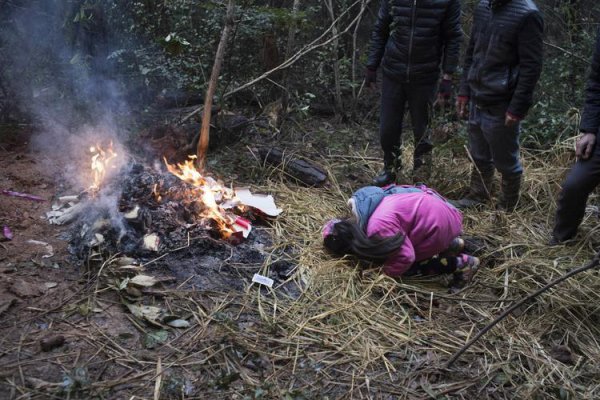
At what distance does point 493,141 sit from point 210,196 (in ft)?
8.27

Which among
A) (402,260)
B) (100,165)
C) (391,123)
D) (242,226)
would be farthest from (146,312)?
(391,123)

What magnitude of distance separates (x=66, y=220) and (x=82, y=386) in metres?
1.96

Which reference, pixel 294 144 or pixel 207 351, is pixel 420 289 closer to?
Answer: pixel 207 351

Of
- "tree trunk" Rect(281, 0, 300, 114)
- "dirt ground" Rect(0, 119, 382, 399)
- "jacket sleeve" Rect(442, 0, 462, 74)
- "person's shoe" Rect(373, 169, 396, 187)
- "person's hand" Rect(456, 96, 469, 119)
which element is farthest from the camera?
"tree trunk" Rect(281, 0, 300, 114)

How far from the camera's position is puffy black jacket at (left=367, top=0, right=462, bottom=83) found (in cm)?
454

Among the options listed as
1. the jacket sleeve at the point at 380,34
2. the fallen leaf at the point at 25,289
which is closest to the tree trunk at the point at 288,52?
the jacket sleeve at the point at 380,34

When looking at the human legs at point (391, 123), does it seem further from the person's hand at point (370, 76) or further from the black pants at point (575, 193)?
the black pants at point (575, 193)

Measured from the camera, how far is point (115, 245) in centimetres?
352

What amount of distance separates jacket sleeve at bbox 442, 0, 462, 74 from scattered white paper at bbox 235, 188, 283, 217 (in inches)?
83.6

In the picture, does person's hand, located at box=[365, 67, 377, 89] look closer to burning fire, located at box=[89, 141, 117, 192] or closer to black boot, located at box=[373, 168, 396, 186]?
black boot, located at box=[373, 168, 396, 186]

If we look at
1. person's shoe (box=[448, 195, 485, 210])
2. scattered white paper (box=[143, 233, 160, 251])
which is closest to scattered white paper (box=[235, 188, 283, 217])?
scattered white paper (box=[143, 233, 160, 251])

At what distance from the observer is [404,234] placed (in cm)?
342

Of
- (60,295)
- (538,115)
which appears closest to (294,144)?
(538,115)

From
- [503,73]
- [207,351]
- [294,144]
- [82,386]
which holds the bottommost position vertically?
[294,144]
